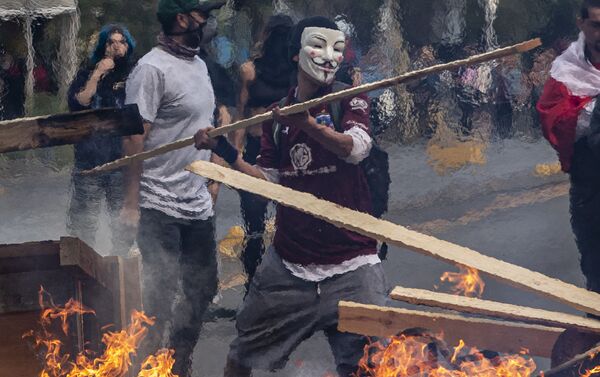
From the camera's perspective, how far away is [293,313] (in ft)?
20.9

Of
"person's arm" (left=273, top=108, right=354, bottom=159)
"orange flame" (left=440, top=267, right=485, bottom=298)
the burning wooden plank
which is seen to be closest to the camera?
the burning wooden plank

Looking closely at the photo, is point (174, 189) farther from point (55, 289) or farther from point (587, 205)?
point (587, 205)

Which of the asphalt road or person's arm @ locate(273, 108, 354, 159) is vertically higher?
person's arm @ locate(273, 108, 354, 159)

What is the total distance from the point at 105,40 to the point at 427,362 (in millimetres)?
2793

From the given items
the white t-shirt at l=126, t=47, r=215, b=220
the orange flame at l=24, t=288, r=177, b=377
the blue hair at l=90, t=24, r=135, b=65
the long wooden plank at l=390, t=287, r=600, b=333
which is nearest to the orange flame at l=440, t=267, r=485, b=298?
the long wooden plank at l=390, t=287, r=600, b=333

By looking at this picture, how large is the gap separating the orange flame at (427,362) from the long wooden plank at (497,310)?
0.21m

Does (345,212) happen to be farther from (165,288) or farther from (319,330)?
(165,288)

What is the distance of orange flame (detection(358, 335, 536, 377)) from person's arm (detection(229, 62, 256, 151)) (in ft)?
5.18

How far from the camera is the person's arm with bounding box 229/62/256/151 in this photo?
695cm

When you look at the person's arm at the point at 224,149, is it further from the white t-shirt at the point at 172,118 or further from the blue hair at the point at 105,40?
the blue hair at the point at 105,40

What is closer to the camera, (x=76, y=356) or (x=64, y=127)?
(x=64, y=127)

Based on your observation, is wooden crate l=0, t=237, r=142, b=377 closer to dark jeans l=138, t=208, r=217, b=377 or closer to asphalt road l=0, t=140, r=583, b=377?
dark jeans l=138, t=208, r=217, b=377

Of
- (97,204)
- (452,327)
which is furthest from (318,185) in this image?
(97,204)

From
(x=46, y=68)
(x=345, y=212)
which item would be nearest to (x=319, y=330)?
(x=345, y=212)
